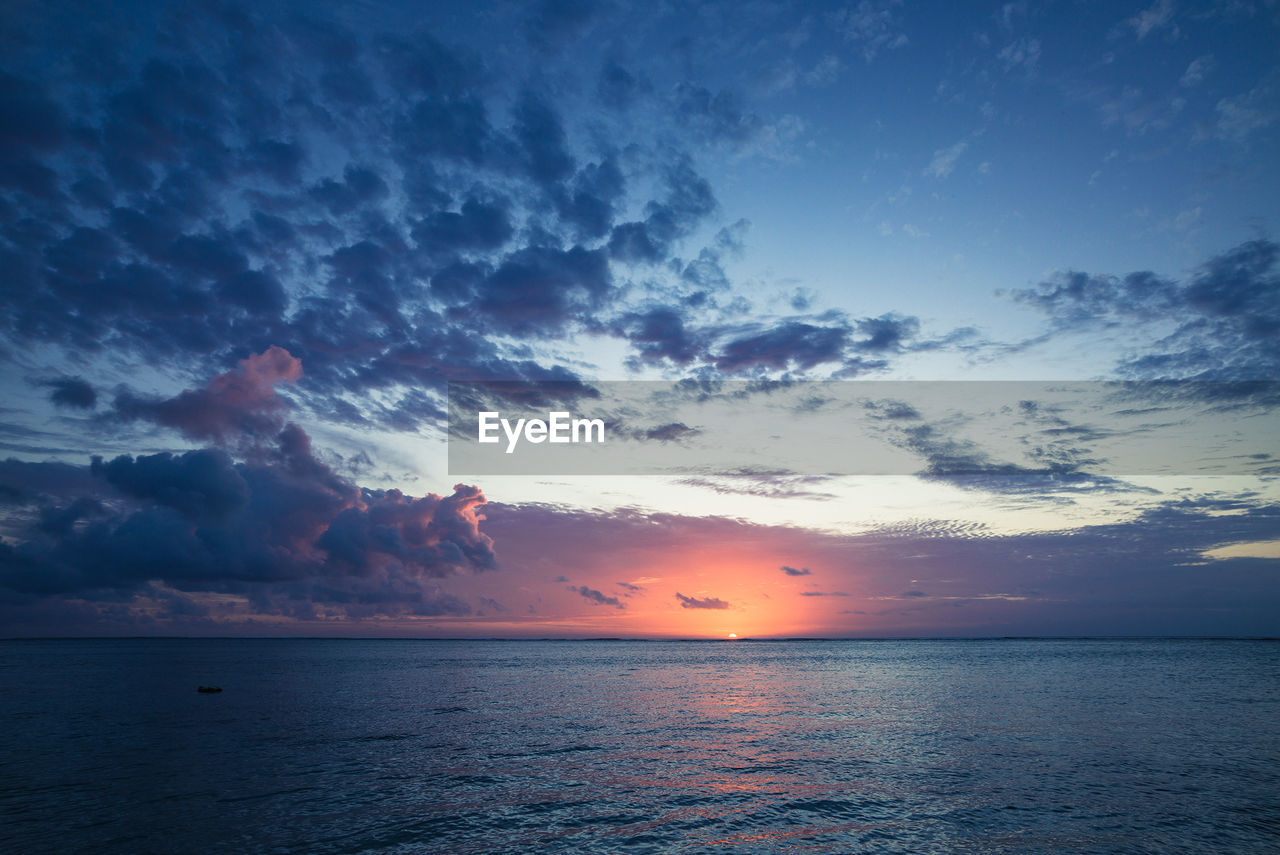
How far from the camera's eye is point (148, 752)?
41312mm

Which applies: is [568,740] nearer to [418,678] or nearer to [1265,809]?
[1265,809]

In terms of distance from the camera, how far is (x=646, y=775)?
3491cm

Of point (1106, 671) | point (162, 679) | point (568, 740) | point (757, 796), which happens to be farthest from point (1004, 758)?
point (162, 679)

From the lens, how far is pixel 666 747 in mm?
42938

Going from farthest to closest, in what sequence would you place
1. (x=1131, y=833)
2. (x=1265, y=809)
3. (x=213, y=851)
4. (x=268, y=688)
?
(x=268, y=688) < (x=1265, y=809) < (x=1131, y=833) < (x=213, y=851)

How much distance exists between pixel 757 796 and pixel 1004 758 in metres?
17.9

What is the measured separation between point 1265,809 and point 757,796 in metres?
21.6

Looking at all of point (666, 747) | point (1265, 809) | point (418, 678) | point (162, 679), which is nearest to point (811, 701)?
point (666, 747)

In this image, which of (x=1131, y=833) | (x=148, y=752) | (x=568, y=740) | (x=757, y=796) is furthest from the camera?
(x=568, y=740)

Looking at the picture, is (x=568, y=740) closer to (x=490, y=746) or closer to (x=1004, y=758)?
(x=490, y=746)

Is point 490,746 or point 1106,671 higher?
point 490,746

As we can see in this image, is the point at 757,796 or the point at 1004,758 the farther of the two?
the point at 1004,758

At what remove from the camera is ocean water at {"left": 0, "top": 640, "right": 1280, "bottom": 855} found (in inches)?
987

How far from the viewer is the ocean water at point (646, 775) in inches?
987
